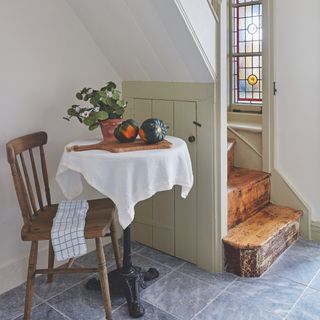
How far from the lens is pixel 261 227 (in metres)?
2.75

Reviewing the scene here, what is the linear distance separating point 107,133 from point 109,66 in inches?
28.7

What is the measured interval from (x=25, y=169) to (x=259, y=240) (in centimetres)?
145

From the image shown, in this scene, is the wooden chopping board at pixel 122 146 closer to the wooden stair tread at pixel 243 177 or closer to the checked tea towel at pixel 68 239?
the checked tea towel at pixel 68 239

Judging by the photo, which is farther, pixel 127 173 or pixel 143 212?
pixel 143 212

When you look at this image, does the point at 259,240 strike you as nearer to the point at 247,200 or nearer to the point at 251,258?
the point at 251,258

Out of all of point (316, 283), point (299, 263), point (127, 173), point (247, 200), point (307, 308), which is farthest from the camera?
point (247, 200)

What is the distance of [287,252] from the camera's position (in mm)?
2805

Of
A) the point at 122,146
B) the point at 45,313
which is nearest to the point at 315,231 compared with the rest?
the point at 122,146

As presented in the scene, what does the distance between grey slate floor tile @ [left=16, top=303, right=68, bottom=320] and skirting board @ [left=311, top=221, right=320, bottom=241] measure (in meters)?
1.85

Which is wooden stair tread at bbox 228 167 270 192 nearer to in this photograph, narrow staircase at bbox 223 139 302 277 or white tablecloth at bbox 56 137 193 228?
narrow staircase at bbox 223 139 302 277

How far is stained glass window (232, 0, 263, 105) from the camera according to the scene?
12.4 ft

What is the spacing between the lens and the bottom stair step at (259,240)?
8.11 ft

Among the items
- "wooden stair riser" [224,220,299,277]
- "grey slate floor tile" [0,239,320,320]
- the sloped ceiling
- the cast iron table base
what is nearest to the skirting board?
"grey slate floor tile" [0,239,320,320]

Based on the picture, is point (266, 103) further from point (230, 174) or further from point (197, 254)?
point (197, 254)
